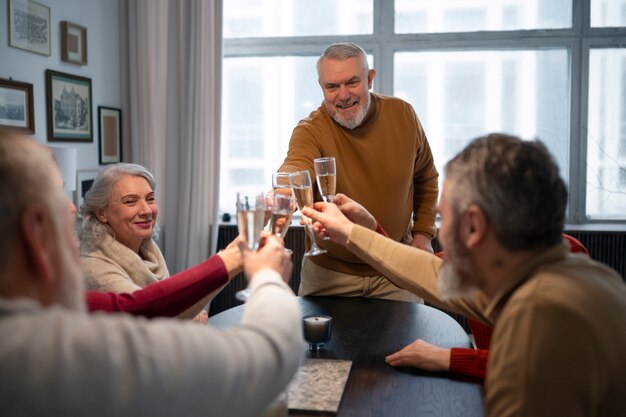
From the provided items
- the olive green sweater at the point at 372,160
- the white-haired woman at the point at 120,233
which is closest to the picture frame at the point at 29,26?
the white-haired woman at the point at 120,233

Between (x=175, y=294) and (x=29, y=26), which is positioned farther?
(x=29, y=26)

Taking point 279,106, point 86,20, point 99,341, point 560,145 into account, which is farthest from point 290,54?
point 99,341

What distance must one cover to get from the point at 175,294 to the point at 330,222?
0.50 metres

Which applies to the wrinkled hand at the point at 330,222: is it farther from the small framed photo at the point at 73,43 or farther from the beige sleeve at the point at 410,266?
the small framed photo at the point at 73,43

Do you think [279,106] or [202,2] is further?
[279,106]

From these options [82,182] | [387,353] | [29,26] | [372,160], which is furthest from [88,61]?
[387,353]

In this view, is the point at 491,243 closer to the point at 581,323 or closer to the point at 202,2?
the point at 581,323

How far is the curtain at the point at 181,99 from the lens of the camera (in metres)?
4.86

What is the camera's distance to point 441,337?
6.64 ft

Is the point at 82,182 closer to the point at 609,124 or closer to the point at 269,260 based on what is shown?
the point at 269,260

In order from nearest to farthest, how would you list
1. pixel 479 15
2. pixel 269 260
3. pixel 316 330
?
1. pixel 269 260
2. pixel 316 330
3. pixel 479 15

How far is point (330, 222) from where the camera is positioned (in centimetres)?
189

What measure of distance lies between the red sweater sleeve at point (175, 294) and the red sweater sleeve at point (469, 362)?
2.11 feet

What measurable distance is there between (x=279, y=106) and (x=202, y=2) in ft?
3.25
